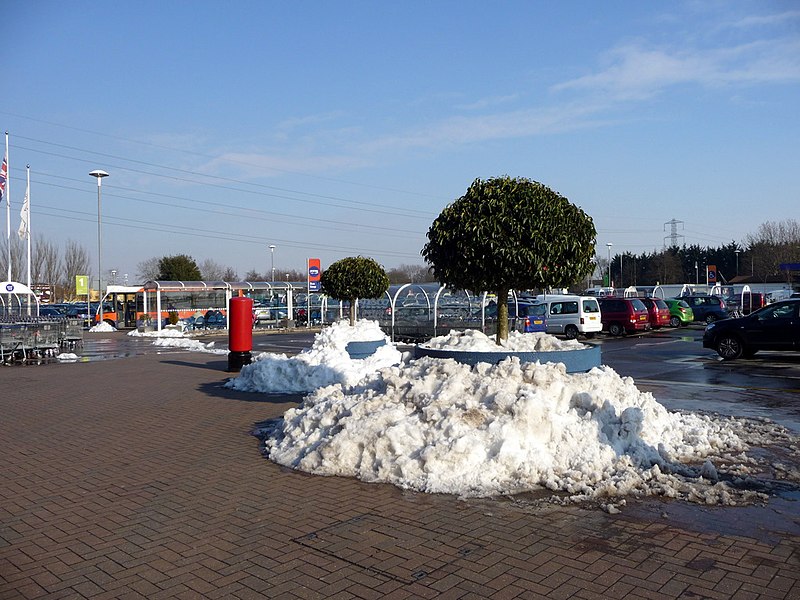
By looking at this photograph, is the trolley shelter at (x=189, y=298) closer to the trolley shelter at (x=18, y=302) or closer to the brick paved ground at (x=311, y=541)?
the trolley shelter at (x=18, y=302)

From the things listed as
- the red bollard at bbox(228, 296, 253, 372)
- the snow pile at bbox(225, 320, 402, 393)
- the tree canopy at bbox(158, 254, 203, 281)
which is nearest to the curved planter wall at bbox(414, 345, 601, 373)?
the snow pile at bbox(225, 320, 402, 393)

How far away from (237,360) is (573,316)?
15761mm

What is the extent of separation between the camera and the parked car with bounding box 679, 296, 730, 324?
125ft

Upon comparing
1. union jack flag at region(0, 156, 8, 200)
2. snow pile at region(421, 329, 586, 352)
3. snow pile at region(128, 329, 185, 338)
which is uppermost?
union jack flag at region(0, 156, 8, 200)

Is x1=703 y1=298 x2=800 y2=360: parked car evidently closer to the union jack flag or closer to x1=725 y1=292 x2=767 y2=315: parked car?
x1=725 y1=292 x2=767 y2=315: parked car

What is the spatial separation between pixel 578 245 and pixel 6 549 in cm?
705

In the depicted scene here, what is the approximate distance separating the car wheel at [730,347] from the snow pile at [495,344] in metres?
11.0

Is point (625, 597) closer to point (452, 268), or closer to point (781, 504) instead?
point (781, 504)

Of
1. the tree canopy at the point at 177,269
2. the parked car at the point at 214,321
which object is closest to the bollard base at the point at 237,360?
the parked car at the point at 214,321

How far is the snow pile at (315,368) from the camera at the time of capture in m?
13.6

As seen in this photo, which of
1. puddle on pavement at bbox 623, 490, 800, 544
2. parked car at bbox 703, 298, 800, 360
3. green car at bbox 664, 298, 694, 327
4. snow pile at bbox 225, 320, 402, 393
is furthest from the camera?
green car at bbox 664, 298, 694, 327

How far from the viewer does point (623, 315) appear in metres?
29.6

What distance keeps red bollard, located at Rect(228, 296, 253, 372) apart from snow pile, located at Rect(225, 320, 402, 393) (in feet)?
6.81

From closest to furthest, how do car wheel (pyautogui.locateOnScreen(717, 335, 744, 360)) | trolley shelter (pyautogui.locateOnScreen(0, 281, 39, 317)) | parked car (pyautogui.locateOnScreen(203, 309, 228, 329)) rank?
1. car wheel (pyautogui.locateOnScreen(717, 335, 744, 360))
2. trolley shelter (pyautogui.locateOnScreen(0, 281, 39, 317))
3. parked car (pyautogui.locateOnScreen(203, 309, 228, 329))
